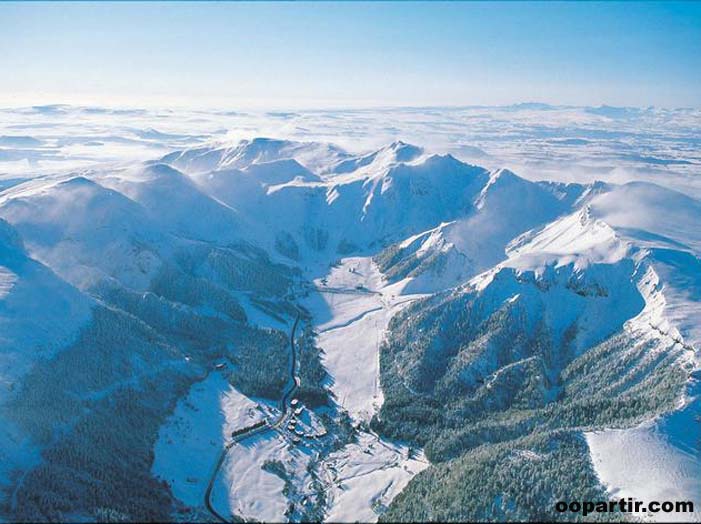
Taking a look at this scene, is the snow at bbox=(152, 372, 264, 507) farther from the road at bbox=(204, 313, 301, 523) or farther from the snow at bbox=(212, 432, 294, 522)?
the snow at bbox=(212, 432, 294, 522)

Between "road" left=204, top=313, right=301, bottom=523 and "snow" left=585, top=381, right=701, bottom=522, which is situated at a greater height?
"snow" left=585, top=381, right=701, bottom=522

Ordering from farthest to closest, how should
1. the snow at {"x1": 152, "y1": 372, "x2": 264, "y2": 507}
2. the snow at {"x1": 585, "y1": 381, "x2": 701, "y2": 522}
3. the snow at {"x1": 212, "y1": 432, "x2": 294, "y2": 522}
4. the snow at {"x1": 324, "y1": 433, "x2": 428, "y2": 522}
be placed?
the snow at {"x1": 152, "y1": 372, "x2": 264, "y2": 507}
the snow at {"x1": 324, "y1": 433, "x2": 428, "y2": 522}
the snow at {"x1": 212, "y1": 432, "x2": 294, "y2": 522}
the snow at {"x1": 585, "y1": 381, "x2": 701, "y2": 522}

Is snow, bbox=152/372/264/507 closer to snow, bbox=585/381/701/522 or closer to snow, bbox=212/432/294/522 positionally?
snow, bbox=212/432/294/522

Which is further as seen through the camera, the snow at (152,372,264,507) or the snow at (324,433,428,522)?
the snow at (152,372,264,507)

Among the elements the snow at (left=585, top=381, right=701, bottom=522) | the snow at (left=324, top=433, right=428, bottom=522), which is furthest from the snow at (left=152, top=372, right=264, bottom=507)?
the snow at (left=585, top=381, right=701, bottom=522)

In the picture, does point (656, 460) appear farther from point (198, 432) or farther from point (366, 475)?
point (198, 432)

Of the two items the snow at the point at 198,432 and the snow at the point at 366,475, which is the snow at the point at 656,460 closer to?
the snow at the point at 366,475

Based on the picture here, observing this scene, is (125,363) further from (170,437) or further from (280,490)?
(280,490)

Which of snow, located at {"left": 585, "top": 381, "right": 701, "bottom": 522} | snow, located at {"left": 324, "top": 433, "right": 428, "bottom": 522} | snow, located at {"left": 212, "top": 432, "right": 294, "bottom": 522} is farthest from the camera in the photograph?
snow, located at {"left": 324, "top": 433, "right": 428, "bottom": 522}

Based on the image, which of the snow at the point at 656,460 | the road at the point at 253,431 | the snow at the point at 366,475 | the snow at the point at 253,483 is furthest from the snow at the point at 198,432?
the snow at the point at 656,460
